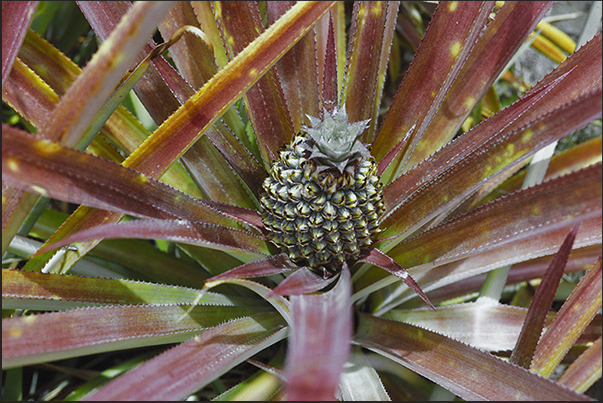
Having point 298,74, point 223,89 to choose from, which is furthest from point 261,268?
point 298,74

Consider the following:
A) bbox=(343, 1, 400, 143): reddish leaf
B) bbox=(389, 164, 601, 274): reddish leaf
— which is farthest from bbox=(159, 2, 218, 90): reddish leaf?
bbox=(389, 164, 601, 274): reddish leaf

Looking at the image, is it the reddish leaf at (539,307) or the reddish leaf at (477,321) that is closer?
the reddish leaf at (539,307)

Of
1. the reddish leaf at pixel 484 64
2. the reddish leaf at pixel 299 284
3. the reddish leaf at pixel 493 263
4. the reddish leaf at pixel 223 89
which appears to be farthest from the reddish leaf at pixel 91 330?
the reddish leaf at pixel 484 64

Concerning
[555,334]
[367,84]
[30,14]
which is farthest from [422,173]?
[30,14]

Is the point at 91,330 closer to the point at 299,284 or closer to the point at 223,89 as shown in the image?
the point at 299,284

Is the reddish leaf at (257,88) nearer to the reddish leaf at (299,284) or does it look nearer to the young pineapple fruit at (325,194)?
the young pineapple fruit at (325,194)

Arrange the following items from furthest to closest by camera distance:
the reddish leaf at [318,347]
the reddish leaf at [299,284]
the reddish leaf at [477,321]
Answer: the reddish leaf at [477,321] < the reddish leaf at [299,284] < the reddish leaf at [318,347]

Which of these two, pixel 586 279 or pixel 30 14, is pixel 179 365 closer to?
pixel 30 14
